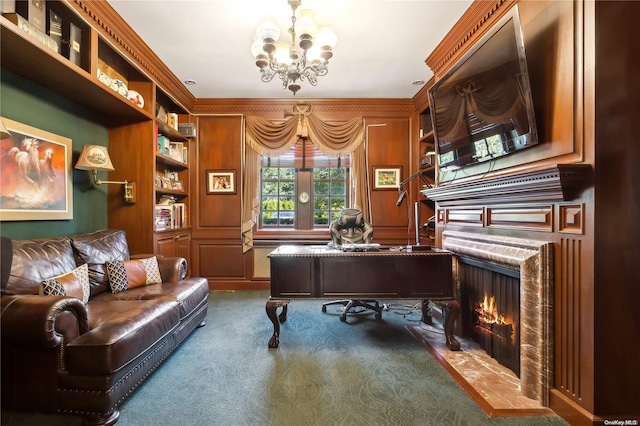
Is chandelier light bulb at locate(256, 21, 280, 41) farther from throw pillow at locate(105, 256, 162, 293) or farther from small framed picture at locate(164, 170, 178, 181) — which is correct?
small framed picture at locate(164, 170, 178, 181)

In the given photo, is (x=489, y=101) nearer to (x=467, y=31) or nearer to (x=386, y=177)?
(x=467, y=31)

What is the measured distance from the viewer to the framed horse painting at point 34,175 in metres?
2.04

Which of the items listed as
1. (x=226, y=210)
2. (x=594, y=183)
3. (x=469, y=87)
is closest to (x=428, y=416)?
(x=594, y=183)

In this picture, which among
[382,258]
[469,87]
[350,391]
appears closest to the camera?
[350,391]

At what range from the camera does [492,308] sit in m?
2.19

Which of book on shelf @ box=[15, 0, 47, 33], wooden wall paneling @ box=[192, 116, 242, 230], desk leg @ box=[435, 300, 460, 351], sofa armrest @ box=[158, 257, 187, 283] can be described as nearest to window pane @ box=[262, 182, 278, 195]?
wooden wall paneling @ box=[192, 116, 242, 230]

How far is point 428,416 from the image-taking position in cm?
155

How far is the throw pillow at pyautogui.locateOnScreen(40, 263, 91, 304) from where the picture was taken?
172 cm

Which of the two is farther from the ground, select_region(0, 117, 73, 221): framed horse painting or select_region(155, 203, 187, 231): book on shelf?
select_region(0, 117, 73, 221): framed horse painting

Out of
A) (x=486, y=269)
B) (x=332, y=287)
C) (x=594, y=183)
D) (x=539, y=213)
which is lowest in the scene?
(x=332, y=287)

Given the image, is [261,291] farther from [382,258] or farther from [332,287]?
[382,258]

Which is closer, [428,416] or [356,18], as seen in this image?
[428,416]

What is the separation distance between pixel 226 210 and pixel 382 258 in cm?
284

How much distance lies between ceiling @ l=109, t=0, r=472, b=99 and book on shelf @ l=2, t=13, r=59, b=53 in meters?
0.66
